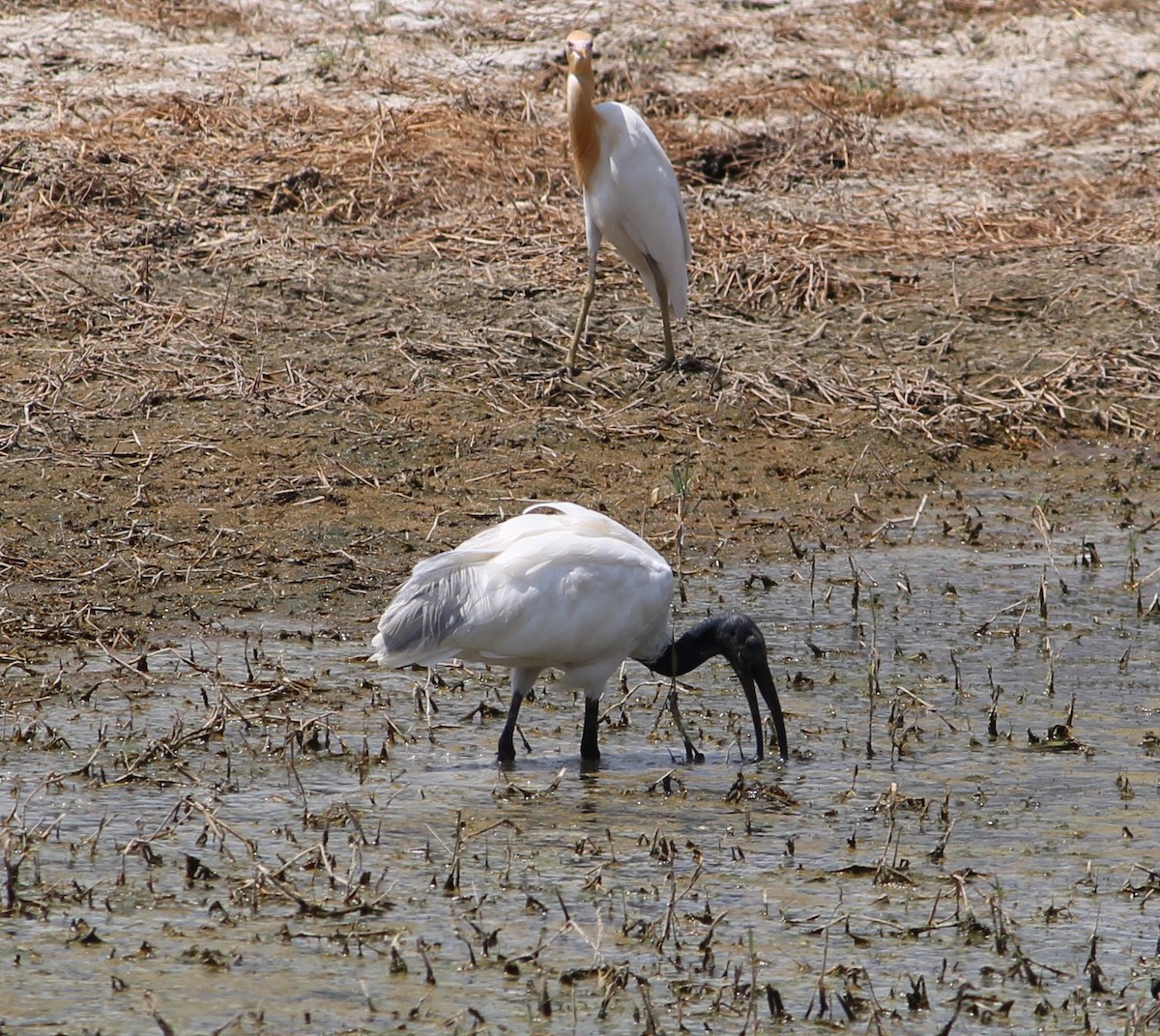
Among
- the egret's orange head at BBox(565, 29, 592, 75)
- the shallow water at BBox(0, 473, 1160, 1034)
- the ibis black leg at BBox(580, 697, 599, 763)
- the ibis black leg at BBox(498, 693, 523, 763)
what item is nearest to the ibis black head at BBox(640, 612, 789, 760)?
the shallow water at BBox(0, 473, 1160, 1034)

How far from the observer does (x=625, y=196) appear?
10008mm

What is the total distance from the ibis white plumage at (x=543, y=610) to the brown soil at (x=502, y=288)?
4.65 feet

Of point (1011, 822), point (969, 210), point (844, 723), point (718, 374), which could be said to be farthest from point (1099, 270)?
point (1011, 822)

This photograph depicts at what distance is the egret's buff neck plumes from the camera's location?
9.96m

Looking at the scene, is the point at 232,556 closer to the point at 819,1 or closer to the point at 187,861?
the point at 187,861

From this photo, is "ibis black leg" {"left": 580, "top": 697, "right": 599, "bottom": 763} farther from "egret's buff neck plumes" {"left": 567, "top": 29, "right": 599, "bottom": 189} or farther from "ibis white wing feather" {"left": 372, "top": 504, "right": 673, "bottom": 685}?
"egret's buff neck plumes" {"left": 567, "top": 29, "right": 599, "bottom": 189}

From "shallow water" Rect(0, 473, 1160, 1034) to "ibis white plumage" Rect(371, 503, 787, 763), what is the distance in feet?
0.82

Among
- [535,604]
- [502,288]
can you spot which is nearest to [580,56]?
[502,288]

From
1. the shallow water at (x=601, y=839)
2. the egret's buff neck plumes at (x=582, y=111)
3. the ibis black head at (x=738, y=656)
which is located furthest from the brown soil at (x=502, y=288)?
the ibis black head at (x=738, y=656)

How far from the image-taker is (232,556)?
7668 millimetres

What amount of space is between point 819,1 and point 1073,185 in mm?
3327

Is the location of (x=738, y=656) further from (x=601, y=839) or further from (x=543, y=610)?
(x=601, y=839)

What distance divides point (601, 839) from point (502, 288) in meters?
5.72

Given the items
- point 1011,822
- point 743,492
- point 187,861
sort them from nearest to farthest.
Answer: point 187,861 < point 1011,822 < point 743,492
